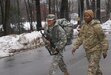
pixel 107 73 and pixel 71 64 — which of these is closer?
pixel 107 73

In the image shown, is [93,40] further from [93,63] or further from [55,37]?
[55,37]

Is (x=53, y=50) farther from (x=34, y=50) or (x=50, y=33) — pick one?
(x=34, y=50)

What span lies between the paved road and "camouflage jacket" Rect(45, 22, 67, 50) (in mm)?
2576

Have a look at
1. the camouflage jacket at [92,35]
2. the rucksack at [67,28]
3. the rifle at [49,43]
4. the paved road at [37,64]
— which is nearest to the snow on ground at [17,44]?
Answer: the paved road at [37,64]

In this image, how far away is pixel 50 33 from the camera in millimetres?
10312

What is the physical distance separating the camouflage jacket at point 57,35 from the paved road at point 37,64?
2.58 meters

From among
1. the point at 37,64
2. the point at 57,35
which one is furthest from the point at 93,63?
the point at 37,64

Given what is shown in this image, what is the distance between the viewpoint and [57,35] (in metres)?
10.3

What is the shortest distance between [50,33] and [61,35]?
0.84 feet

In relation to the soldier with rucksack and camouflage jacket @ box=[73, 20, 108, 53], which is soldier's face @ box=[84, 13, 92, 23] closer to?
camouflage jacket @ box=[73, 20, 108, 53]

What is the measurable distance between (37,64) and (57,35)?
540 centimetres

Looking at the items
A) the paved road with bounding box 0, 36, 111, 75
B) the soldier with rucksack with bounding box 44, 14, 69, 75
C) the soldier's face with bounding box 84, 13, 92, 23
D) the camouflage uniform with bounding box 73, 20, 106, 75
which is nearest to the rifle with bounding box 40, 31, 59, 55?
the soldier with rucksack with bounding box 44, 14, 69, 75

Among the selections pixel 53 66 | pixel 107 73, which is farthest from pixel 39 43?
pixel 53 66

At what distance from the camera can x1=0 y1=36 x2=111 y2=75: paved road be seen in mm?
13500
